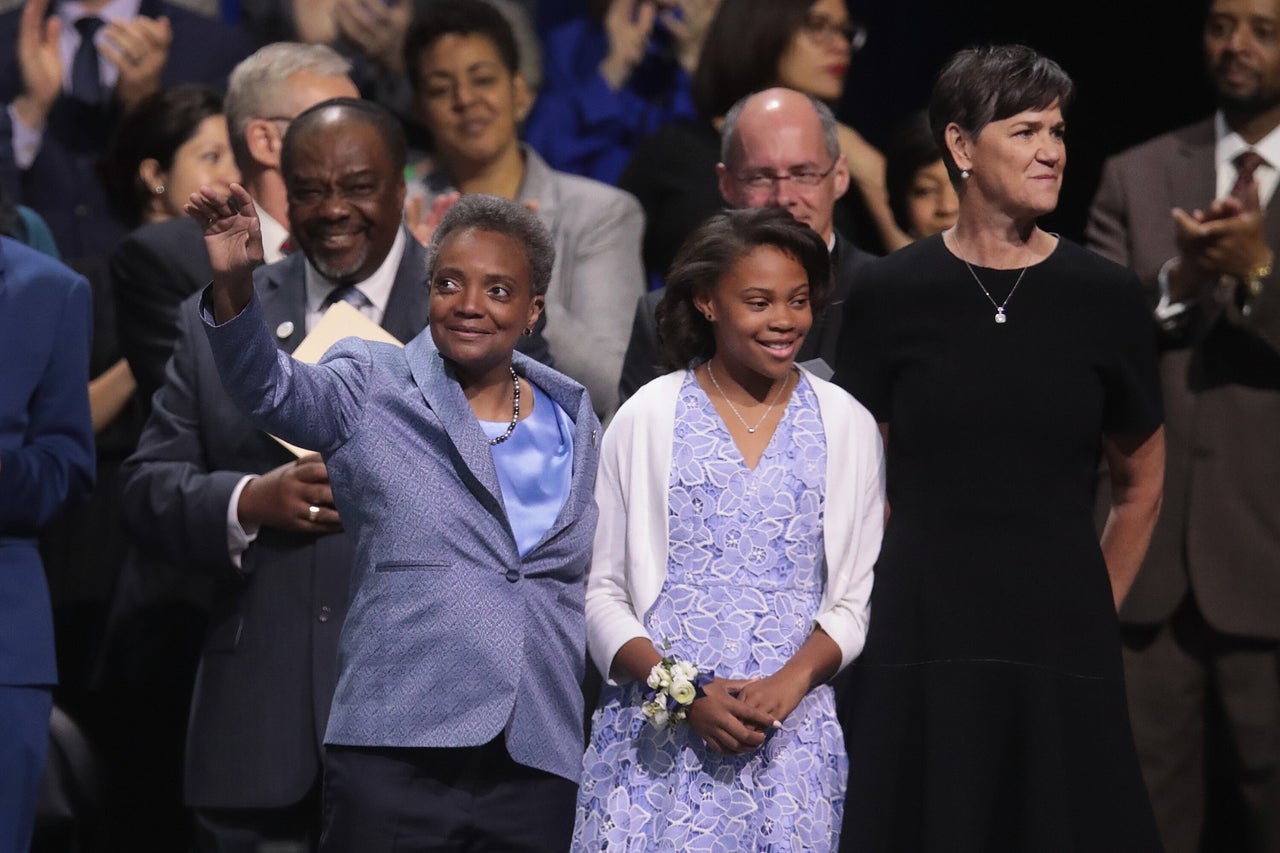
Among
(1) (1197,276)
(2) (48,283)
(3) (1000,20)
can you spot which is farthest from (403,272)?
(3) (1000,20)

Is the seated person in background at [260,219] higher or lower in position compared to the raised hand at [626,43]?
lower

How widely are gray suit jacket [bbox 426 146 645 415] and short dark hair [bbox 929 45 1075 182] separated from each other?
1224mm

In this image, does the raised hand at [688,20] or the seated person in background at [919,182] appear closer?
the seated person in background at [919,182]

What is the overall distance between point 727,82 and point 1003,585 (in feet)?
6.68

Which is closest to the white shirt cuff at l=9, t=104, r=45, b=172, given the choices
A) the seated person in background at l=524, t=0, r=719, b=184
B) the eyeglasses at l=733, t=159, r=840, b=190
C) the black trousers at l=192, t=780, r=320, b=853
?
the seated person in background at l=524, t=0, r=719, b=184

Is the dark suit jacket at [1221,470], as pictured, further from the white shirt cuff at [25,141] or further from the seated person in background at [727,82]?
the white shirt cuff at [25,141]

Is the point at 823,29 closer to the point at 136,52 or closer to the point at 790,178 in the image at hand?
the point at 790,178

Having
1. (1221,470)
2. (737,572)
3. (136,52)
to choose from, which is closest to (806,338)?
(737,572)

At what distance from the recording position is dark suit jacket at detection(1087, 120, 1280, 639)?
452 centimetres

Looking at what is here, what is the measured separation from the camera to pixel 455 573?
3.35m

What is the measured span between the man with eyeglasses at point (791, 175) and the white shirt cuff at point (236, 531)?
787 mm

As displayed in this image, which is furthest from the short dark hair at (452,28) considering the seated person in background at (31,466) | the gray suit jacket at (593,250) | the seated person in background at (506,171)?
the seated person in background at (31,466)

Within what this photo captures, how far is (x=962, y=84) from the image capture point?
3602 millimetres

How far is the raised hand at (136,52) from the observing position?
18.5 ft
